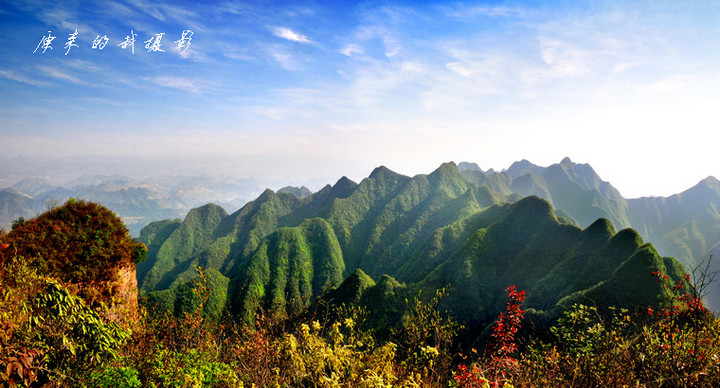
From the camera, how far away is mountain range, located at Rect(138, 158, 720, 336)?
169ft

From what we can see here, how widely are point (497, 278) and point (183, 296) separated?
8969cm

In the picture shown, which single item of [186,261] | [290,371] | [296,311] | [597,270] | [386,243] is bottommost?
[186,261]

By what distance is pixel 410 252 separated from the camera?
128 metres

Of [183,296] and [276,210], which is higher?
[276,210]

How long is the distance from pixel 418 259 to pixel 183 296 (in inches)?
3022

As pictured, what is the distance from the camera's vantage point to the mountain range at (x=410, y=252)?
51.4 metres

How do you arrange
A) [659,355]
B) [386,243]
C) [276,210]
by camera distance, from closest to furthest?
1. [659,355]
2. [386,243]
3. [276,210]

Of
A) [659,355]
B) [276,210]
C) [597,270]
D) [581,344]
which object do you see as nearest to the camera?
[659,355]

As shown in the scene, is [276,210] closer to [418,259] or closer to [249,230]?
[249,230]

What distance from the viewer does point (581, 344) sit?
33.0ft

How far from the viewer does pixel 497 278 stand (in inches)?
2712

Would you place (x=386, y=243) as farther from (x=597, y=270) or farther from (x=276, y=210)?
(x=597, y=270)

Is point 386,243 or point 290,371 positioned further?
→ point 386,243

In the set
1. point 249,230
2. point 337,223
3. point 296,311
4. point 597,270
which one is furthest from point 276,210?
point 296,311
